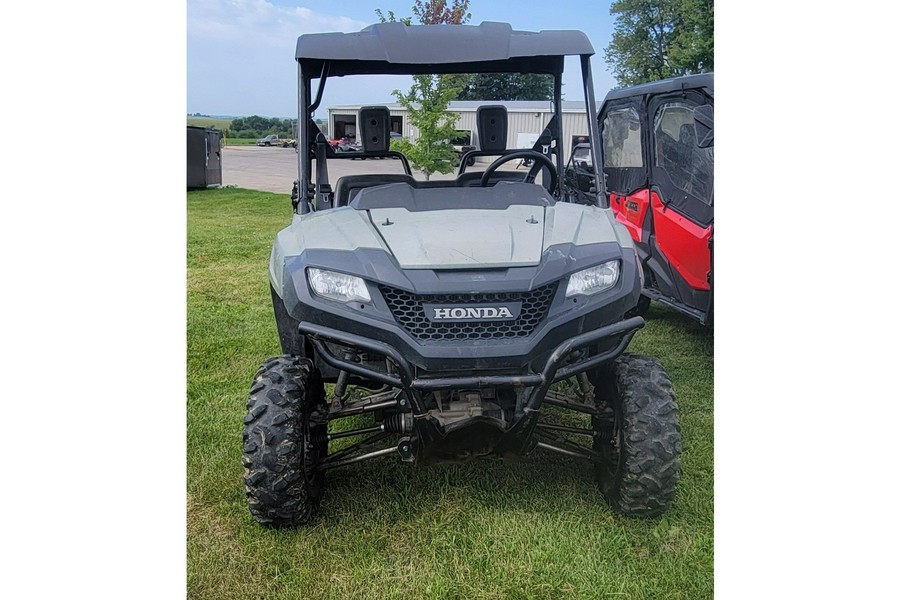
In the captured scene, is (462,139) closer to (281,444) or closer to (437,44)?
(437,44)

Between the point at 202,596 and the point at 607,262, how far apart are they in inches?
65.6

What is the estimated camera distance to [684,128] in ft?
15.0

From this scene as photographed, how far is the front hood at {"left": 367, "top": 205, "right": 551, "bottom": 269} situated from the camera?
2.44 metres

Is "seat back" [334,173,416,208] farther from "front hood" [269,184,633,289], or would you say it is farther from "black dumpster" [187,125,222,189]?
"black dumpster" [187,125,222,189]

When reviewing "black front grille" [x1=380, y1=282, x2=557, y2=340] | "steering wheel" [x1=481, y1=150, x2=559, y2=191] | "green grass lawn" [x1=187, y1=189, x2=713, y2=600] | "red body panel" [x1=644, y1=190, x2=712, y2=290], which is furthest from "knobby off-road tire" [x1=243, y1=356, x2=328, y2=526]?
"red body panel" [x1=644, y1=190, x2=712, y2=290]

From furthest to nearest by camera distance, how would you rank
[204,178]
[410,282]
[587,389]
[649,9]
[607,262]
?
1. [204,178]
2. [649,9]
3. [587,389]
4. [607,262]
5. [410,282]

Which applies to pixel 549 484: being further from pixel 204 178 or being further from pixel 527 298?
pixel 204 178

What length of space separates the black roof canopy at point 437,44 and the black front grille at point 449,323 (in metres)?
1.09

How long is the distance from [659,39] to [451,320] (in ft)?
6.05

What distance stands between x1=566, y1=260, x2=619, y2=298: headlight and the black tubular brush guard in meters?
0.13

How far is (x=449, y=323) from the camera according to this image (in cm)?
240

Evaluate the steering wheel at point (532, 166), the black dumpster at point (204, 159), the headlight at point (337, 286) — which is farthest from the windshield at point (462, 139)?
the black dumpster at point (204, 159)

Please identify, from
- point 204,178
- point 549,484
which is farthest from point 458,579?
point 204,178

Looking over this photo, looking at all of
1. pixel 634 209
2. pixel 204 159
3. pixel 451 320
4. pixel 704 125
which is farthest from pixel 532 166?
pixel 204 159
